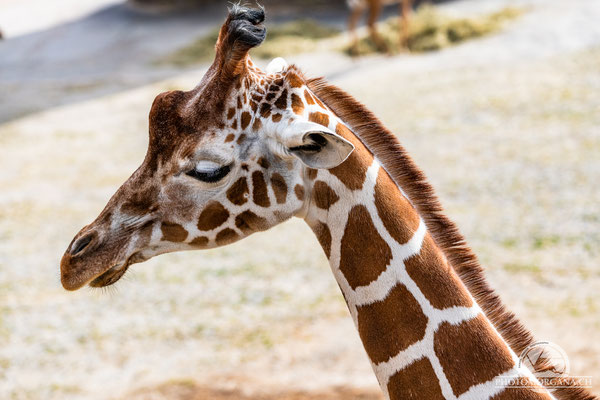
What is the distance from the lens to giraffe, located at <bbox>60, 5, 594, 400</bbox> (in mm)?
2775

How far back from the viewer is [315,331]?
797 cm

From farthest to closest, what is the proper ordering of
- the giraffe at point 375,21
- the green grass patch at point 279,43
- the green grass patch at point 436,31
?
the green grass patch at point 279,43
the green grass patch at point 436,31
the giraffe at point 375,21

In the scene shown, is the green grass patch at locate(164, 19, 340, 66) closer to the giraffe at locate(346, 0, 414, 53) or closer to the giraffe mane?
the giraffe at locate(346, 0, 414, 53)

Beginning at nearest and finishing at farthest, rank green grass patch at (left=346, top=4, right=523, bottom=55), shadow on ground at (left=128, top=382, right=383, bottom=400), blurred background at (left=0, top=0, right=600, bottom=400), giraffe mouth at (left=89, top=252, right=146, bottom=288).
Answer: giraffe mouth at (left=89, top=252, right=146, bottom=288)
shadow on ground at (left=128, top=382, right=383, bottom=400)
blurred background at (left=0, top=0, right=600, bottom=400)
green grass patch at (left=346, top=4, right=523, bottom=55)

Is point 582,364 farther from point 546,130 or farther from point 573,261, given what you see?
point 546,130

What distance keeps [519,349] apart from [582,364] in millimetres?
4485

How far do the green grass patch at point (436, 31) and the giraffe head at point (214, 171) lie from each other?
Answer: 15.8m

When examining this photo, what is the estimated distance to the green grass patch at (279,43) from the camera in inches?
731

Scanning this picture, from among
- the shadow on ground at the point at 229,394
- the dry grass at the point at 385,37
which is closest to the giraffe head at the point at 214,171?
the shadow on ground at the point at 229,394

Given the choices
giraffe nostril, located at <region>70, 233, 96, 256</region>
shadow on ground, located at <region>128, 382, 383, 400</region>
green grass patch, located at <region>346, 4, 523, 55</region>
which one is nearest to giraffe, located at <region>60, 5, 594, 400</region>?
giraffe nostril, located at <region>70, 233, 96, 256</region>

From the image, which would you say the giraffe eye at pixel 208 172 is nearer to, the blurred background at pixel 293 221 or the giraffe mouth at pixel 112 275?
the giraffe mouth at pixel 112 275

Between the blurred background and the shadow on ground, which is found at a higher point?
the shadow on ground

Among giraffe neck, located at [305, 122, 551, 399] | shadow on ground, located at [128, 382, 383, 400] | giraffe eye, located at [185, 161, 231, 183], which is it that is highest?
giraffe eye, located at [185, 161, 231, 183]

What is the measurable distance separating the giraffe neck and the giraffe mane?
53 mm
